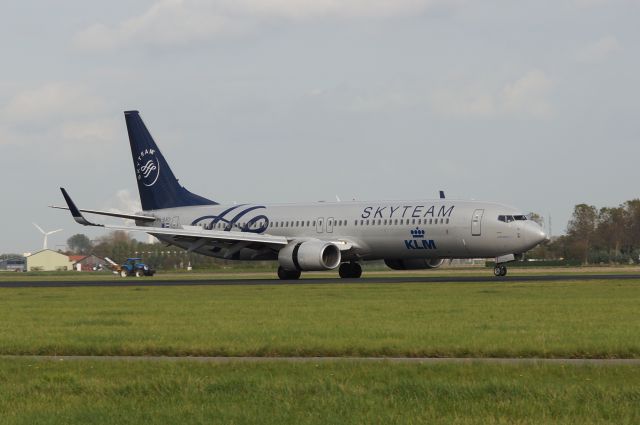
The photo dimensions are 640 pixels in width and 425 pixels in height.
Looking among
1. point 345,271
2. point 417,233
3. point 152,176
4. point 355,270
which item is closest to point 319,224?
point 345,271

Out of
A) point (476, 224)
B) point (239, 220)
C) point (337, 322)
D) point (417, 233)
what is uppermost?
point (239, 220)

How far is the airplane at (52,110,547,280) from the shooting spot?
2195 inches

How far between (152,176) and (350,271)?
1492 centimetres

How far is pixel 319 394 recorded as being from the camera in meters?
14.4

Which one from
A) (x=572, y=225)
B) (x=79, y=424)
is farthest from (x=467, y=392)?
(x=572, y=225)

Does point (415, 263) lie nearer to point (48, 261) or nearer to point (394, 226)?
point (394, 226)

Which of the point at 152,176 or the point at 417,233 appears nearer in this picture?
the point at 417,233

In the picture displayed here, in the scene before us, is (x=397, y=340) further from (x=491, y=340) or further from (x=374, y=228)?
(x=374, y=228)

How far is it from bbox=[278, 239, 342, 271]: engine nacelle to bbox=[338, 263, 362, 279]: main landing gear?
11.7 ft

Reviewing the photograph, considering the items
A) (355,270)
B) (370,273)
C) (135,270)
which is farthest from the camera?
(135,270)

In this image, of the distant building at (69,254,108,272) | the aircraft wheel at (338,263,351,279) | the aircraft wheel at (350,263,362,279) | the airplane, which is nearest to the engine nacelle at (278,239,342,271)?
the airplane

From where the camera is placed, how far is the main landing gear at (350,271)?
62844 millimetres

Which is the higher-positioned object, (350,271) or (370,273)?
(350,271)

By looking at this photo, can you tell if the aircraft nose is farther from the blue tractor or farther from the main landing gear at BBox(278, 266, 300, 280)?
the blue tractor
